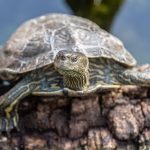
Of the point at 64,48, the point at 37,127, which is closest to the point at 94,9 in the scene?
the point at 64,48

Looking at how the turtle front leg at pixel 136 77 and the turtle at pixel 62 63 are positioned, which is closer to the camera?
the turtle at pixel 62 63

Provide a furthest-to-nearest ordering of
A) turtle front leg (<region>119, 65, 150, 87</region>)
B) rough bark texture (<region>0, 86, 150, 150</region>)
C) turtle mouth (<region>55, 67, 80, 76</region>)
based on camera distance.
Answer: turtle front leg (<region>119, 65, 150, 87</region>), turtle mouth (<region>55, 67, 80, 76</region>), rough bark texture (<region>0, 86, 150, 150</region>)

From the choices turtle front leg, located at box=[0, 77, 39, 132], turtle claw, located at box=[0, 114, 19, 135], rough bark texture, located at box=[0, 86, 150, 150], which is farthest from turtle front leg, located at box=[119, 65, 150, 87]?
turtle claw, located at box=[0, 114, 19, 135]

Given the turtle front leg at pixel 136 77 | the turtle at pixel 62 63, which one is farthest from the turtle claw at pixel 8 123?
the turtle front leg at pixel 136 77

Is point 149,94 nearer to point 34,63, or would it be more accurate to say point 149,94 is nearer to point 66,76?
point 66,76

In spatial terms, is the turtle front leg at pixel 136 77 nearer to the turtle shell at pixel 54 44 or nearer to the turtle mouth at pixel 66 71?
the turtle shell at pixel 54 44

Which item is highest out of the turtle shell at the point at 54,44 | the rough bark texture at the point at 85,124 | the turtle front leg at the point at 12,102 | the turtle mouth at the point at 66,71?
the turtle shell at the point at 54,44

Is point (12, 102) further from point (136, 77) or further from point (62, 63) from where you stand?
point (136, 77)

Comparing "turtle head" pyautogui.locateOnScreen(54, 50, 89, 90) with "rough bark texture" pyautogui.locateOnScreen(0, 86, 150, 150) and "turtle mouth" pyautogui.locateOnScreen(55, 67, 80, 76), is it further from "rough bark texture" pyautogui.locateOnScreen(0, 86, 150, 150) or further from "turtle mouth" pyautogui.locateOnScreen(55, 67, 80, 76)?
"rough bark texture" pyautogui.locateOnScreen(0, 86, 150, 150)
